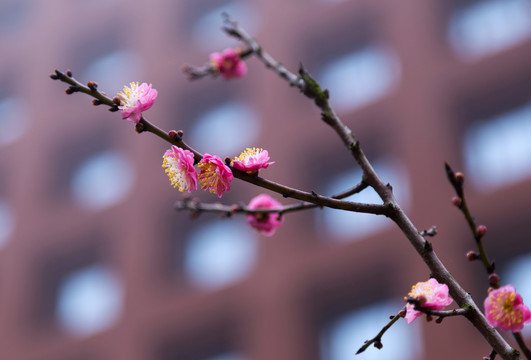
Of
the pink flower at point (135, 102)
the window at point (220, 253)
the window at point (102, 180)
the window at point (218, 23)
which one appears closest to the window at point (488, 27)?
the window at point (218, 23)

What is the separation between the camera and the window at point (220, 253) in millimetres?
14125

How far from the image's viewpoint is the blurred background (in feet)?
41.6

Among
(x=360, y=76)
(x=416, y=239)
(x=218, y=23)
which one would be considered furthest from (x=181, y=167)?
(x=218, y=23)

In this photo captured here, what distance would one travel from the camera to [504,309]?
5.70 ft

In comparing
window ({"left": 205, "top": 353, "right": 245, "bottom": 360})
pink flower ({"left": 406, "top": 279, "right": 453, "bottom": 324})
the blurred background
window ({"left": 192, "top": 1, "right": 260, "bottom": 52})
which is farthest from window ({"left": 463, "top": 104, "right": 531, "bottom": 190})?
pink flower ({"left": 406, "top": 279, "right": 453, "bottom": 324})

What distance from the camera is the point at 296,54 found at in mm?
16219

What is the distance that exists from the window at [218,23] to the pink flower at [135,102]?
1492 centimetres

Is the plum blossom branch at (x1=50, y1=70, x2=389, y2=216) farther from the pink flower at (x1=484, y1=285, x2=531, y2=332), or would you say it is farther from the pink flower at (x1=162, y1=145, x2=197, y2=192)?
the pink flower at (x1=484, y1=285, x2=531, y2=332)

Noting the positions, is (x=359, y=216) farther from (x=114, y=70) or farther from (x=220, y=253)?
(x=114, y=70)

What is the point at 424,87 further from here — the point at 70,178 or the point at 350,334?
the point at 70,178

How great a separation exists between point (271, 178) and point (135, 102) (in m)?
12.6

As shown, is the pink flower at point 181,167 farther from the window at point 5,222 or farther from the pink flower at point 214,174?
the window at point 5,222

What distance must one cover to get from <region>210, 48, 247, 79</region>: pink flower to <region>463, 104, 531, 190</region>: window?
10.2 m

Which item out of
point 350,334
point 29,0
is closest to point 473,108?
point 350,334
